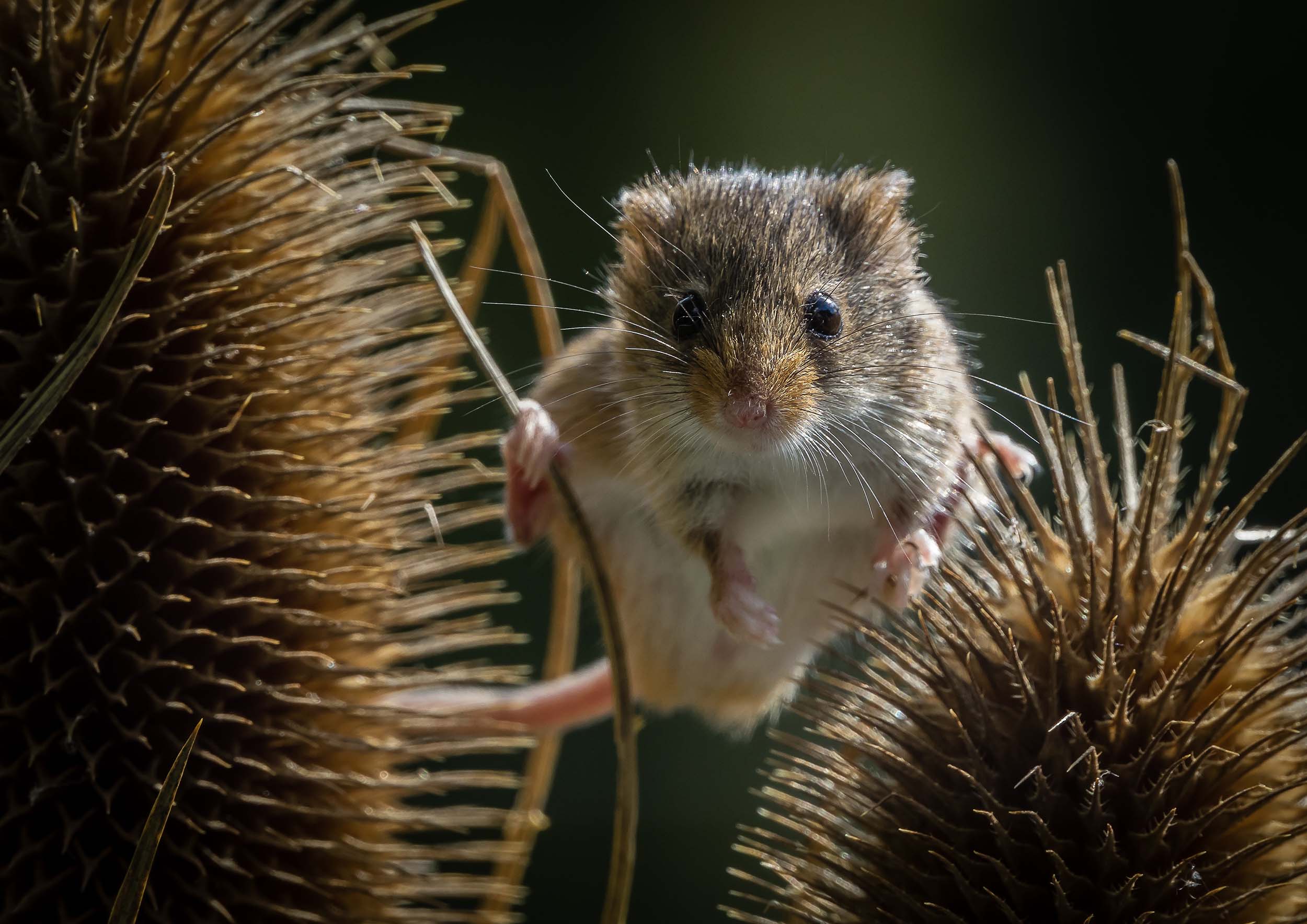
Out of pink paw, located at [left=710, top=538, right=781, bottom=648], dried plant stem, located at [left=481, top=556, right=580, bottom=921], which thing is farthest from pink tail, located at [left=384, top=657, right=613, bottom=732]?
pink paw, located at [left=710, top=538, right=781, bottom=648]

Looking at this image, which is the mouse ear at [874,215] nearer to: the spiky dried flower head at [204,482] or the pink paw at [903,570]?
the pink paw at [903,570]

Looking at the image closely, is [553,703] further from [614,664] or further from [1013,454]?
[1013,454]

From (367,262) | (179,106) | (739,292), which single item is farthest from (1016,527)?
(179,106)

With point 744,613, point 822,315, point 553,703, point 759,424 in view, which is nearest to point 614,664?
point 744,613

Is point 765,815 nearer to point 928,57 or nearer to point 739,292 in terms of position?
point 739,292

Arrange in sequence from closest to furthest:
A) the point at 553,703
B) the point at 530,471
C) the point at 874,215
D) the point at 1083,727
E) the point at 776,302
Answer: the point at 1083,727 → the point at 776,302 → the point at 874,215 → the point at 530,471 → the point at 553,703

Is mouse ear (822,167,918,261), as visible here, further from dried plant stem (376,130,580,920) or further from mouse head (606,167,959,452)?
dried plant stem (376,130,580,920)
